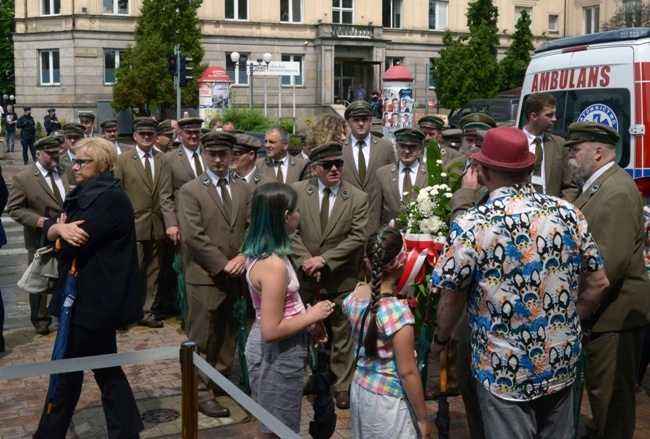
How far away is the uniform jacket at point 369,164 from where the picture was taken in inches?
344

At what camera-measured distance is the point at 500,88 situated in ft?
154

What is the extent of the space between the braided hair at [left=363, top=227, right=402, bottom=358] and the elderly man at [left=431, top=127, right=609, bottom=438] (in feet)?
1.04

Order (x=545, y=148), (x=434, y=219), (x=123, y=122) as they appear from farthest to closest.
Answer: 1. (x=123, y=122)
2. (x=545, y=148)
3. (x=434, y=219)

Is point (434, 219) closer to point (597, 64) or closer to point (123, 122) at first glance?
point (597, 64)

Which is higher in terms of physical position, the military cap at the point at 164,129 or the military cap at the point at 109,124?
→ the military cap at the point at 109,124

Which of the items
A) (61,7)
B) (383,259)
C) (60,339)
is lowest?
(60,339)

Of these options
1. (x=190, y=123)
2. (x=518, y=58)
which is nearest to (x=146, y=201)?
(x=190, y=123)

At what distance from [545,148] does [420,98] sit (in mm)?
49770

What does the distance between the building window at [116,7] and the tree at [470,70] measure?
1806cm

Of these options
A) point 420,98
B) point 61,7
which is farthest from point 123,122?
point 420,98

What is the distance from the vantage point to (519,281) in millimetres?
3850

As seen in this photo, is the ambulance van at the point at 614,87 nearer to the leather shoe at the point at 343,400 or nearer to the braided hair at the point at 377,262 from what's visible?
the leather shoe at the point at 343,400

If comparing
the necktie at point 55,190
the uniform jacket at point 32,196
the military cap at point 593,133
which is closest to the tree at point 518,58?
the necktie at point 55,190

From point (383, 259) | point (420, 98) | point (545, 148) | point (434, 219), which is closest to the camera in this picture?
point (383, 259)
